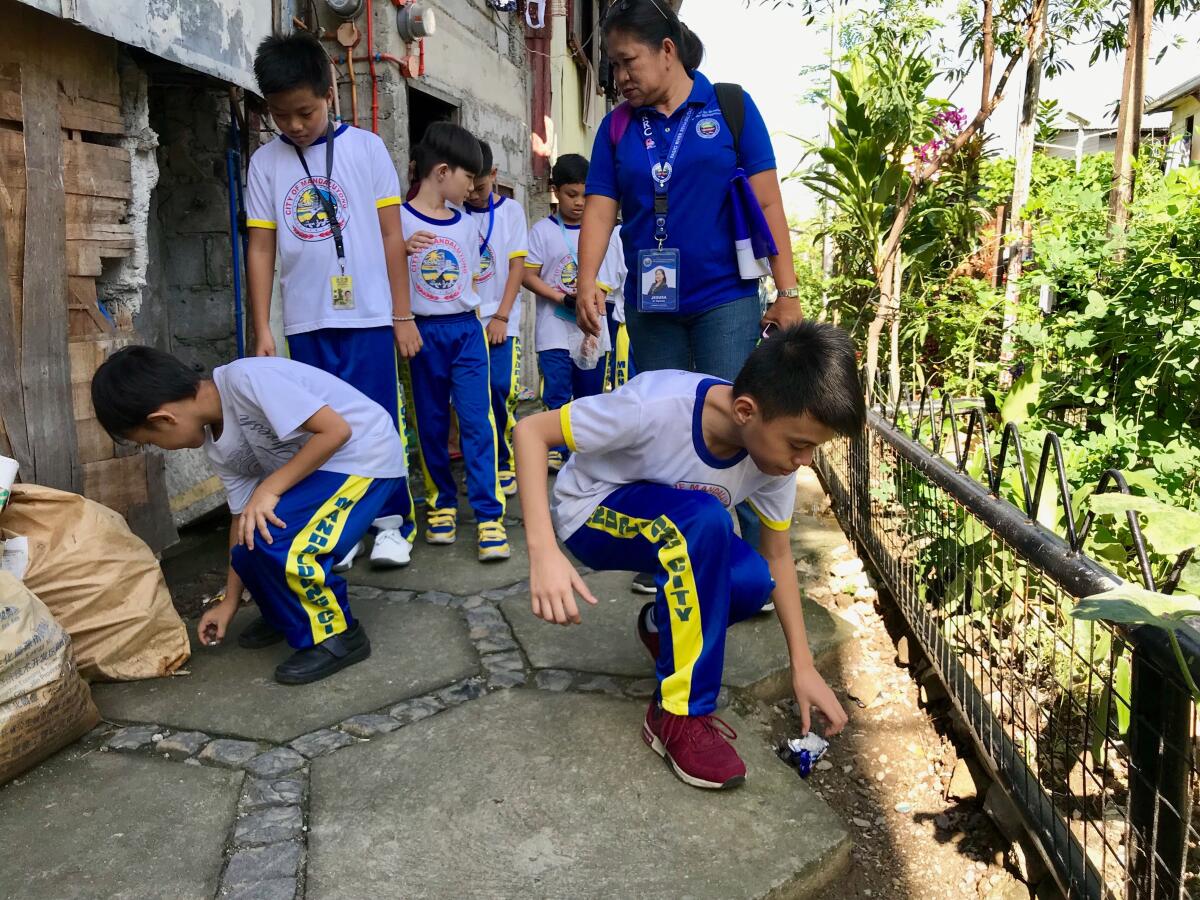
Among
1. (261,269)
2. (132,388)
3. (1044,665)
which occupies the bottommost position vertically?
(1044,665)

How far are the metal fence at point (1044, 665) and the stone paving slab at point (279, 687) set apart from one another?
1.37 m

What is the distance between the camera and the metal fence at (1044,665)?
1.50 metres

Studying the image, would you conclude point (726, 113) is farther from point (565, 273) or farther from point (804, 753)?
point (565, 273)

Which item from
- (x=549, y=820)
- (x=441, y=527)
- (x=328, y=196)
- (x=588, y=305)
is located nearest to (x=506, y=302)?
(x=441, y=527)

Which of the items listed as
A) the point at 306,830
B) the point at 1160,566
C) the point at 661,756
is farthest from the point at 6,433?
the point at 1160,566

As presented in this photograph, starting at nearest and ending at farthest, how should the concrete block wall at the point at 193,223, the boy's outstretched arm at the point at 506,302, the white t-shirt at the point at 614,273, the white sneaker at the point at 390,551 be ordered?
the white sneaker at the point at 390,551
the concrete block wall at the point at 193,223
the boy's outstretched arm at the point at 506,302
the white t-shirt at the point at 614,273

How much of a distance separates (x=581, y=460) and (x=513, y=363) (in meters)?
2.22

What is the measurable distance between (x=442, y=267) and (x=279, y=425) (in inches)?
58.5

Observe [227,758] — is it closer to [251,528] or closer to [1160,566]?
[251,528]

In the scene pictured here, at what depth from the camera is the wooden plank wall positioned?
279cm

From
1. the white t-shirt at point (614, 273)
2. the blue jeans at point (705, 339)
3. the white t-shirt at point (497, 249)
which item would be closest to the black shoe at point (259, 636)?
the blue jeans at point (705, 339)

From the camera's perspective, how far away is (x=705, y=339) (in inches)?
113

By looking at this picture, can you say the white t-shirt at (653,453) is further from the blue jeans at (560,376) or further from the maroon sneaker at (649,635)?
the blue jeans at (560,376)

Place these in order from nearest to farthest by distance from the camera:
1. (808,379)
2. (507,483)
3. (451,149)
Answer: (808,379) < (451,149) < (507,483)
